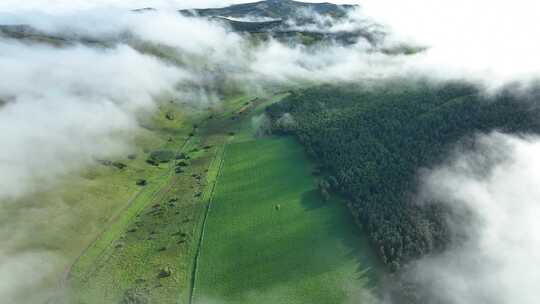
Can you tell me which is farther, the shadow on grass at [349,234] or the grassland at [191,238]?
the shadow on grass at [349,234]

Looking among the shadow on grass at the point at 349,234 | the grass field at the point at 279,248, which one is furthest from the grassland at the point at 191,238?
the shadow on grass at the point at 349,234

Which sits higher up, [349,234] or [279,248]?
[349,234]

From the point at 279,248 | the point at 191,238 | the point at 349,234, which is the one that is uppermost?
the point at 349,234

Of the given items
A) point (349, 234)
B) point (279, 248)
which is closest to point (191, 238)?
point (279, 248)

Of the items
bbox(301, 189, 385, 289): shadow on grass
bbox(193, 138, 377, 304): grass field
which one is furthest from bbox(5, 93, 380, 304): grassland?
bbox(301, 189, 385, 289): shadow on grass

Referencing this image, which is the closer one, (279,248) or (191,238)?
(279,248)

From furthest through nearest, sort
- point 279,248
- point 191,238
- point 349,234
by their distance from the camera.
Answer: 1. point 191,238
2. point 349,234
3. point 279,248

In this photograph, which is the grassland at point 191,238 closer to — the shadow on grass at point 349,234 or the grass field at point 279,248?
the grass field at point 279,248

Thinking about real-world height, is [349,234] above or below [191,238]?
above

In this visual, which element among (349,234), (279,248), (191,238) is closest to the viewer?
(279,248)

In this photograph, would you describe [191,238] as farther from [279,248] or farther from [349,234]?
[349,234]
